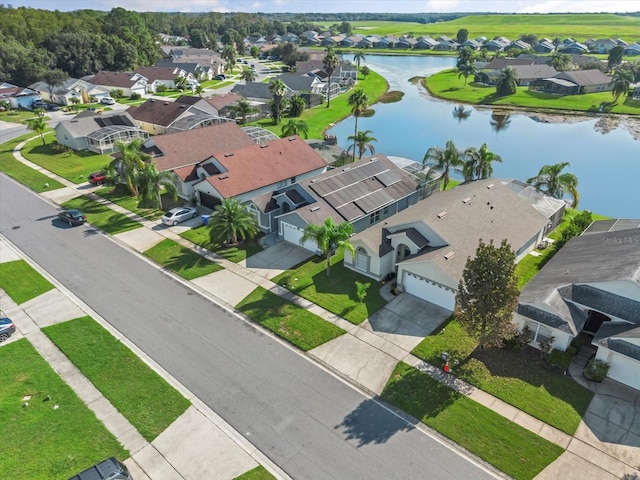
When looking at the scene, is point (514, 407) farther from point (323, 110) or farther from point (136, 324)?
point (323, 110)

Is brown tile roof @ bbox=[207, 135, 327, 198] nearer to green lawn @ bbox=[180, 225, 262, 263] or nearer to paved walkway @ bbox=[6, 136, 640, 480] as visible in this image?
green lawn @ bbox=[180, 225, 262, 263]

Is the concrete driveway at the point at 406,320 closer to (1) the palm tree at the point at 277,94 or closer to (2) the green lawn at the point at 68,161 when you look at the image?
(2) the green lawn at the point at 68,161

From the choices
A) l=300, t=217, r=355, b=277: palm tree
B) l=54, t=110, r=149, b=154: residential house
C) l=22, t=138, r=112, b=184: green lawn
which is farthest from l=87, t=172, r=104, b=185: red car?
l=300, t=217, r=355, b=277: palm tree

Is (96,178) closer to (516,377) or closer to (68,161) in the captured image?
(68,161)

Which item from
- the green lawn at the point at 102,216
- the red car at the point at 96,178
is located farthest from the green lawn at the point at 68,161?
the green lawn at the point at 102,216

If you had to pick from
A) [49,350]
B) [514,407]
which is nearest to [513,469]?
[514,407]

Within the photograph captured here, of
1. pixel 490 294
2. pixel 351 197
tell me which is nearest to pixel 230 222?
pixel 351 197
